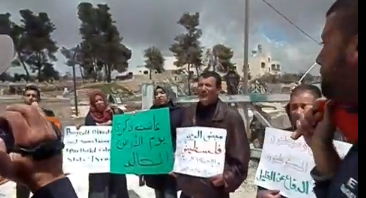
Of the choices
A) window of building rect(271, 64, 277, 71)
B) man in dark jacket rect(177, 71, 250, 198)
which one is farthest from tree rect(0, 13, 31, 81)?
window of building rect(271, 64, 277, 71)

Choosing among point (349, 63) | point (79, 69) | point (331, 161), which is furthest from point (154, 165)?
point (349, 63)

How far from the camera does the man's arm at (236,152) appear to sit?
2.03 m

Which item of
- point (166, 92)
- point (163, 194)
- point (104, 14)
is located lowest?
point (163, 194)

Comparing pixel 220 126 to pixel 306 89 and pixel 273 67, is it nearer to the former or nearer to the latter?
pixel 273 67

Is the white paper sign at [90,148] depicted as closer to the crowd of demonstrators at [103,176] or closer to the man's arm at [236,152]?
the crowd of demonstrators at [103,176]

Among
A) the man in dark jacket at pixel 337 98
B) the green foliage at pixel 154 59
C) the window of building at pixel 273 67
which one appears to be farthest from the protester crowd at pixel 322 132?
the green foliage at pixel 154 59

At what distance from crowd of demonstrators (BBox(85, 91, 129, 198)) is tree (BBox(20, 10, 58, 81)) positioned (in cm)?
24

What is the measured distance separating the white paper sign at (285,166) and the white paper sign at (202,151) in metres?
0.19

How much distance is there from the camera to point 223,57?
2023 mm

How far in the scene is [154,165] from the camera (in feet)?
6.98

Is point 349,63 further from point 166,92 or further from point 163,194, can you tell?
point 163,194

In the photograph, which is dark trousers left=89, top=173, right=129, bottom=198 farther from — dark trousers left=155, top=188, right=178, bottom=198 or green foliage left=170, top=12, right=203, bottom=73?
green foliage left=170, top=12, right=203, bottom=73
